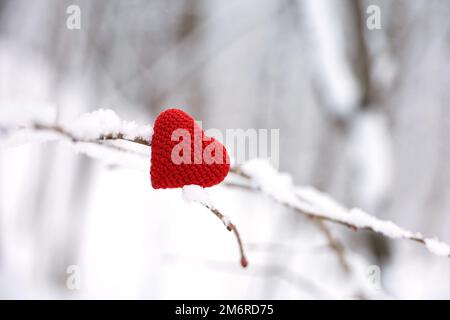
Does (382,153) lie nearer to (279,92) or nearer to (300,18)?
(300,18)

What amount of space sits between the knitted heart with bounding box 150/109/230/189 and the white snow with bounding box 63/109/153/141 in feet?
0.08

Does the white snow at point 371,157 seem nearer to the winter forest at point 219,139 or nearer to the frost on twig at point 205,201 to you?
Result: the winter forest at point 219,139

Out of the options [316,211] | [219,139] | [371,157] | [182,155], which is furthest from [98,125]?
A: [219,139]

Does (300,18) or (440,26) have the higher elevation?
(440,26)

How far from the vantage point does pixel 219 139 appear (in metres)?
1.39

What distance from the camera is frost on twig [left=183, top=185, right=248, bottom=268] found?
208mm

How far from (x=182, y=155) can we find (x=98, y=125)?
0.19ft

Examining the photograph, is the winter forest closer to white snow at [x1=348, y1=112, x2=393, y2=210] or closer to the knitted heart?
white snow at [x1=348, y1=112, x2=393, y2=210]

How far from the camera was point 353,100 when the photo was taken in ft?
2.66

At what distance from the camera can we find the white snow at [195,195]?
21cm

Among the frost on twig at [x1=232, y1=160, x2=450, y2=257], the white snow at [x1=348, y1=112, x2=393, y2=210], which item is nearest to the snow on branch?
the frost on twig at [x1=232, y1=160, x2=450, y2=257]
